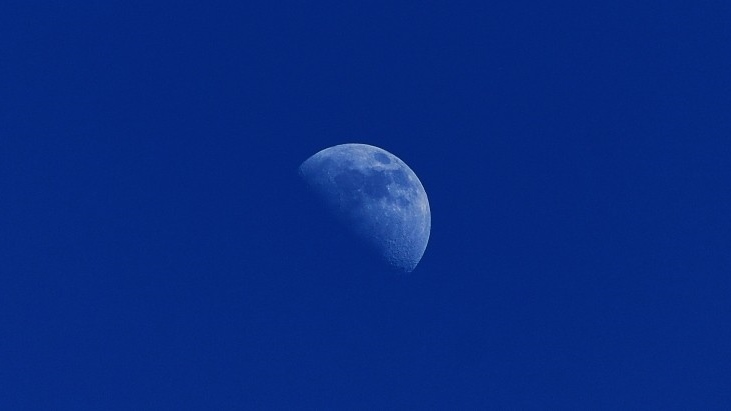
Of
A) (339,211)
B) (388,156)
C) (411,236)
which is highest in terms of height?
(388,156)

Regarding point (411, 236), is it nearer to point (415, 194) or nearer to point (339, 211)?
point (415, 194)

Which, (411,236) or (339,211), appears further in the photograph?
(411,236)

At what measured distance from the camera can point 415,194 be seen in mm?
19453

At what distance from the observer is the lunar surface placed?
1756 centimetres

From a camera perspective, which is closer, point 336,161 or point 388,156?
point 336,161

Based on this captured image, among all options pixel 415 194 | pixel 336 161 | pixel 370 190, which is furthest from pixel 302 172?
pixel 415 194

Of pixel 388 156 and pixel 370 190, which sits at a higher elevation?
pixel 388 156

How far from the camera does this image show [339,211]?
1750 centimetres

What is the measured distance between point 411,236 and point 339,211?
2.90 meters

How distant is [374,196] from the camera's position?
58.3 feet

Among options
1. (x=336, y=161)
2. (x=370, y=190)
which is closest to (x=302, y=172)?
(x=336, y=161)

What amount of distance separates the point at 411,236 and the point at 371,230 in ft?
6.42

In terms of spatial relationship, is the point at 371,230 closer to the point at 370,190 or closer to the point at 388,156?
the point at 370,190

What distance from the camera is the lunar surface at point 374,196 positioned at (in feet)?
57.6
